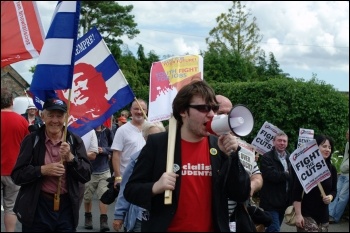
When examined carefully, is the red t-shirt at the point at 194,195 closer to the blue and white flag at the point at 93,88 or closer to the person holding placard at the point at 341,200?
the blue and white flag at the point at 93,88

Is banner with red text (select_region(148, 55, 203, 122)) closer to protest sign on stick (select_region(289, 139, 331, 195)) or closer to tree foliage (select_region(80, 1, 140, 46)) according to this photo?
protest sign on stick (select_region(289, 139, 331, 195))

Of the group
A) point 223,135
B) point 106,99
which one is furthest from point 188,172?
point 106,99

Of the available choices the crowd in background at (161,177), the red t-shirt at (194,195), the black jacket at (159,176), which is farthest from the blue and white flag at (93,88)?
the red t-shirt at (194,195)

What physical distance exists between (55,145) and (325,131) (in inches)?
357

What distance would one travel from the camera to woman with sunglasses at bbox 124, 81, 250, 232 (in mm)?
3723

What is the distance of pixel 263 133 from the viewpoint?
9.31 m

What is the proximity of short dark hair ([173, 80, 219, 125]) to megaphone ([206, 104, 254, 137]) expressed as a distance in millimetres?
186

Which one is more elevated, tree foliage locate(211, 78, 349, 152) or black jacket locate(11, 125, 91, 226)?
tree foliage locate(211, 78, 349, 152)

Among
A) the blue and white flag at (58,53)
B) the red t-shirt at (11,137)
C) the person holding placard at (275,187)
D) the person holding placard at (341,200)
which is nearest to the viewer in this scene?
the blue and white flag at (58,53)

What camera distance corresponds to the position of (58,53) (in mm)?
5098

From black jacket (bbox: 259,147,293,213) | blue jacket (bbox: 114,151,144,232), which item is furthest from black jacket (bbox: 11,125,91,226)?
black jacket (bbox: 259,147,293,213)

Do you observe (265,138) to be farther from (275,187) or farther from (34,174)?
(34,174)

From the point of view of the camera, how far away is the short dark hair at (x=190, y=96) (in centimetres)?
384

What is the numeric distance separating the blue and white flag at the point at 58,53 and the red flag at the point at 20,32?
9.9 inches
